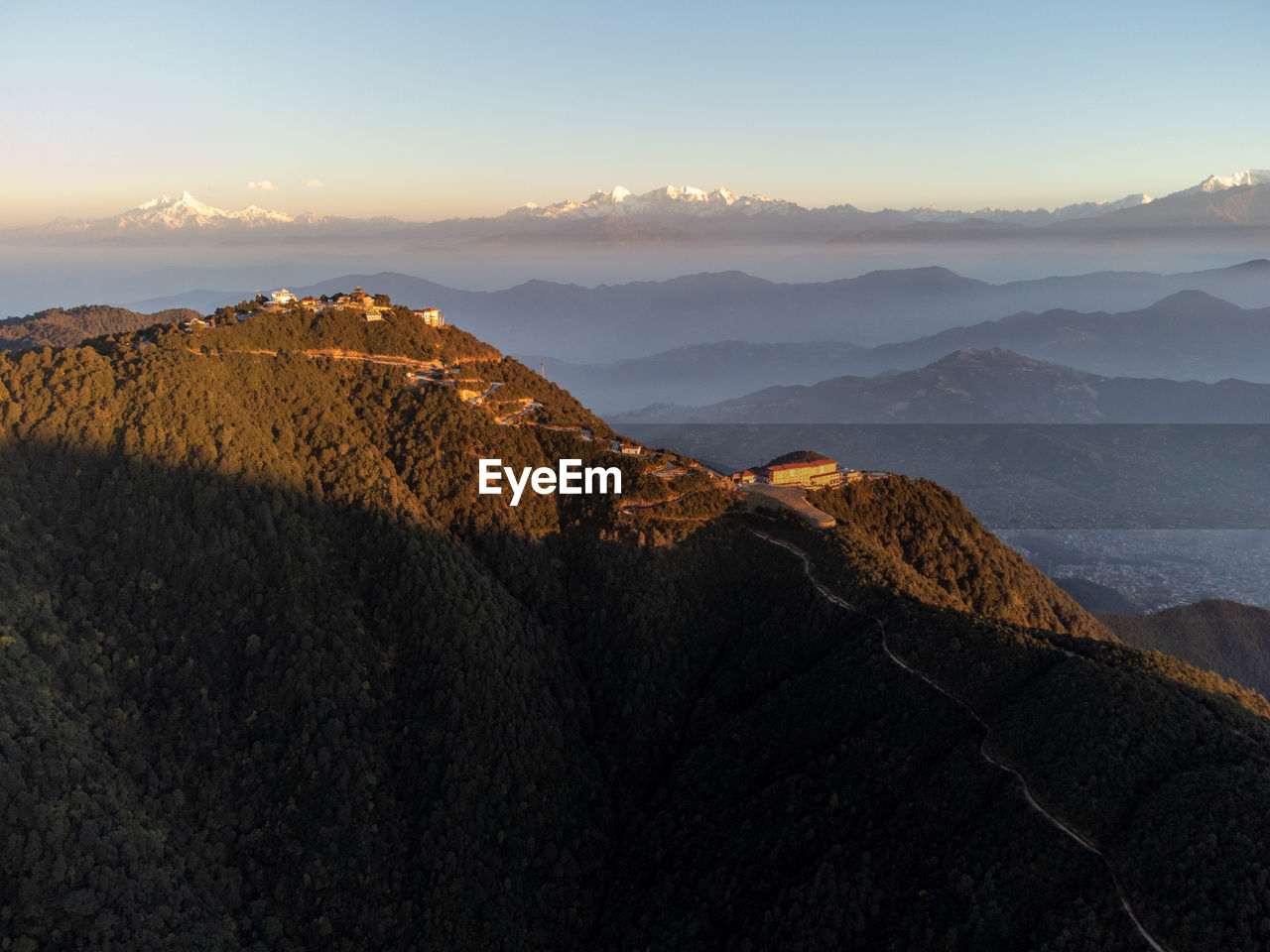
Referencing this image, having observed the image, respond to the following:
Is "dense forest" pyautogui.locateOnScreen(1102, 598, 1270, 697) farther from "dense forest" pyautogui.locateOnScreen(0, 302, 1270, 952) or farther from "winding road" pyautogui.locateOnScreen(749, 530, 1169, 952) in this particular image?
"winding road" pyautogui.locateOnScreen(749, 530, 1169, 952)

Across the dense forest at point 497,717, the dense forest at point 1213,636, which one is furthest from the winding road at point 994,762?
the dense forest at point 1213,636

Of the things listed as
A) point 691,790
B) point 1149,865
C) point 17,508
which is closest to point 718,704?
point 691,790

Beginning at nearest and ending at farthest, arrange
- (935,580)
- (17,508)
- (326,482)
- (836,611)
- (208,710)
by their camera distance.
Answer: (208,710), (17,508), (836,611), (326,482), (935,580)

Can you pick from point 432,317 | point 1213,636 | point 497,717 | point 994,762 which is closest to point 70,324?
point 432,317

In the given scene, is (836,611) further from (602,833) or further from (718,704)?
(602,833)

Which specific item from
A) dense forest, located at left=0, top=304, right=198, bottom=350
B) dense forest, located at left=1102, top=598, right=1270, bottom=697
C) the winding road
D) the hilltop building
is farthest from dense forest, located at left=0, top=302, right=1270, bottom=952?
dense forest, located at left=0, top=304, right=198, bottom=350

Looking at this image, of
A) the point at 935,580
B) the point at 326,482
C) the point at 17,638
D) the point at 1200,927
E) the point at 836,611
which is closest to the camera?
the point at 1200,927

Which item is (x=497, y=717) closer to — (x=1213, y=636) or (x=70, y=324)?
(x=1213, y=636)
